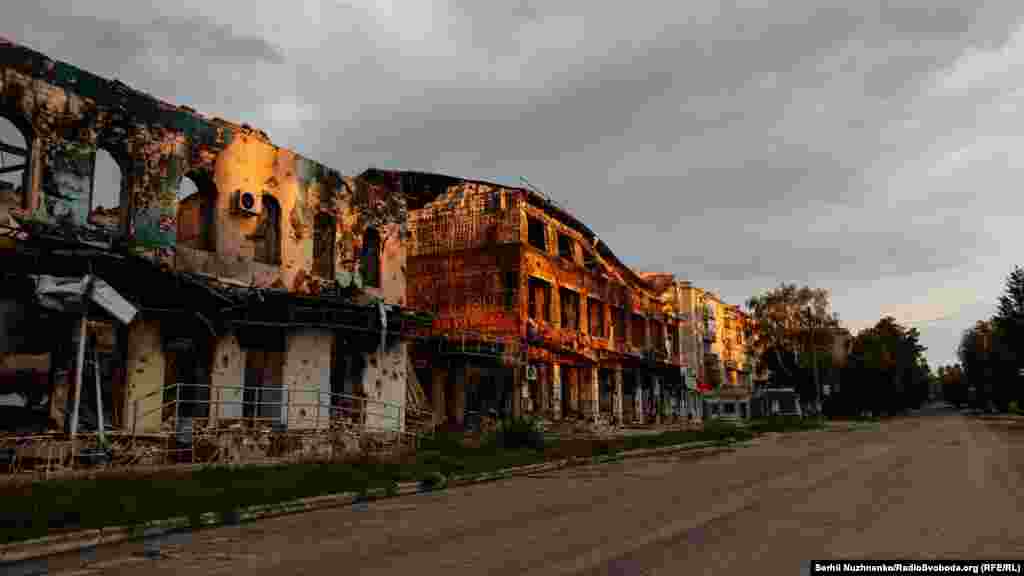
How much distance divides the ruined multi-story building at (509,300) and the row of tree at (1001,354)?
3671cm

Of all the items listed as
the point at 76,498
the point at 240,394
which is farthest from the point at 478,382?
the point at 76,498

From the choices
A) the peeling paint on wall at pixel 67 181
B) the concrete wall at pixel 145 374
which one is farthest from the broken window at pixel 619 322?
the peeling paint on wall at pixel 67 181

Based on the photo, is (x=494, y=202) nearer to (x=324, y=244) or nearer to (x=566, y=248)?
(x=566, y=248)

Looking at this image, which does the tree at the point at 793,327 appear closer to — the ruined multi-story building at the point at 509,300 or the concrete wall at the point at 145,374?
the ruined multi-story building at the point at 509,300

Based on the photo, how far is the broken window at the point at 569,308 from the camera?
35781 mm

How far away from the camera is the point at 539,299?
3325 centimetres

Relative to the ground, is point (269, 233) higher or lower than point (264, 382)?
higher

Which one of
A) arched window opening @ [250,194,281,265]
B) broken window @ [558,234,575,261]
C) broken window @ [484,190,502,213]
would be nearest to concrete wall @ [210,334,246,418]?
arched window opening @ [250,194,281,265]

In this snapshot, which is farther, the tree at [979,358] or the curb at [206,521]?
the tree at [979,358]

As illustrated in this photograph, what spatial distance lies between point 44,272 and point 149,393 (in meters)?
3.29

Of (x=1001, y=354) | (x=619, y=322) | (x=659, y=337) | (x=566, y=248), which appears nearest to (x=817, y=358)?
(x=1001, y=354)

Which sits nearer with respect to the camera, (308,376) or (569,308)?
(308,376)

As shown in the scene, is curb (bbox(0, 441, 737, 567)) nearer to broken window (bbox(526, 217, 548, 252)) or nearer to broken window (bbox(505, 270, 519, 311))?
broken window (bbox(505, 270, 519, 311))

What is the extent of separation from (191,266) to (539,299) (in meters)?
18.7
